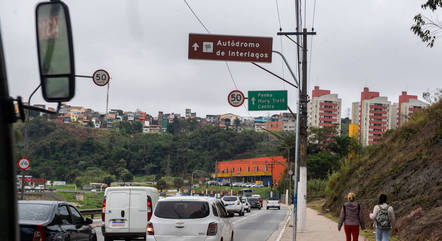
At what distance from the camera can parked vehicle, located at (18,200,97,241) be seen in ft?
32.3

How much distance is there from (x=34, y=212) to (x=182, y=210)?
3625mm

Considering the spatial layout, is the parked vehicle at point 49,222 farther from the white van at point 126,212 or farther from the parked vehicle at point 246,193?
the parked vehicle at point 246,193

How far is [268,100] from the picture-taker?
25312 millimetres

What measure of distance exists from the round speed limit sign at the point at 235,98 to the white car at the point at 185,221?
1116 centimetres

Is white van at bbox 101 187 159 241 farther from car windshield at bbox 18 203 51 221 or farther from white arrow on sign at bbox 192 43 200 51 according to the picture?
car windshield at bbox 18 203 51 221

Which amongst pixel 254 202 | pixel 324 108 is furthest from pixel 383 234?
pixel 324 108

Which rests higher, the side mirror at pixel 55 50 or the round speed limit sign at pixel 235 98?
the round speed limit sign at pixel 235 98

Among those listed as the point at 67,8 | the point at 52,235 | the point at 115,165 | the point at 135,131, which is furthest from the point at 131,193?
the point at 135,131

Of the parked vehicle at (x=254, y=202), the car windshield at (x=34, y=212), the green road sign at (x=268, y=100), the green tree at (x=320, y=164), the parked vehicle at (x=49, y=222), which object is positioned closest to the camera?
the parked vehicle at (x=49, y=222)

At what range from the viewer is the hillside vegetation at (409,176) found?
63.4 feet

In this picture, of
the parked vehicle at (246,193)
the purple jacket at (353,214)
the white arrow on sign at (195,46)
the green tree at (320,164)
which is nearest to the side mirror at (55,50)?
the purple jacket at (353,214)

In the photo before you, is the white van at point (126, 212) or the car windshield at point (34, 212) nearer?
the car windshield at point (34, 212)

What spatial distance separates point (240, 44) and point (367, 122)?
186623 mm

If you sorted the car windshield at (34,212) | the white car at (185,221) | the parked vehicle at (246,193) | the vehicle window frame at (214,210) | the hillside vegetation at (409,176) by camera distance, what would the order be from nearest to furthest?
the car windshield at (34,212) < the white car at (185,221) < the vehicle window frame at (214,210) < the hillside vegetation at (409,176) < the parked vehicle at (246,193)
